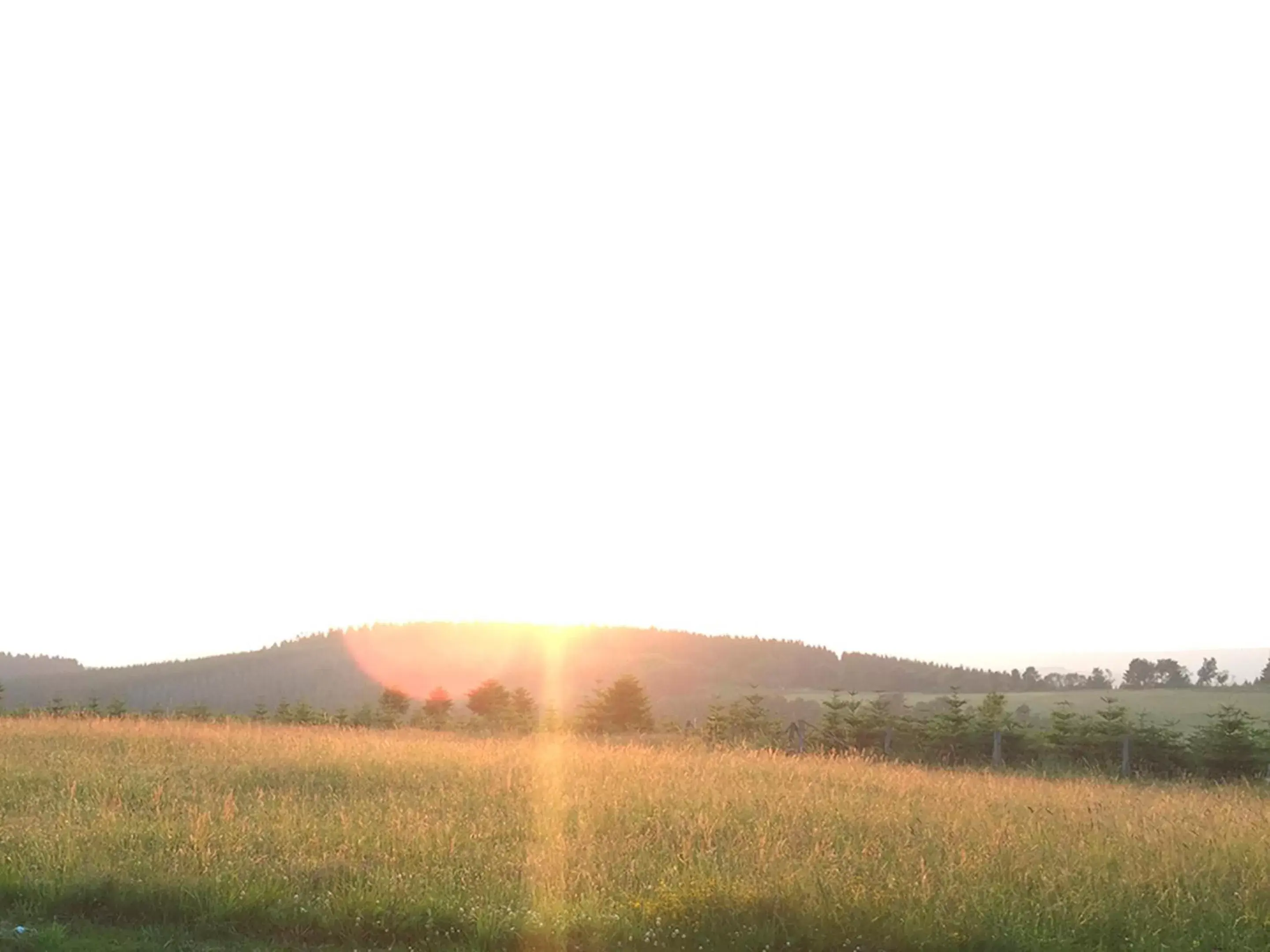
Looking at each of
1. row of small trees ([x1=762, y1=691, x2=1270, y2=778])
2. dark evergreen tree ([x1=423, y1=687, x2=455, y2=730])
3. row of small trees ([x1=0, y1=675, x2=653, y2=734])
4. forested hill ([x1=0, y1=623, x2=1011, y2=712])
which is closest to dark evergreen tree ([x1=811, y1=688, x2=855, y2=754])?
row of small trees ([x1=762, y1=691, x2=1270, y2=778])

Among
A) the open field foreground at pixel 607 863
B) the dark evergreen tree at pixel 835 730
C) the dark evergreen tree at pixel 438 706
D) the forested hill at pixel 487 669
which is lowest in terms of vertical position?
the forested hill at pixel 487 669

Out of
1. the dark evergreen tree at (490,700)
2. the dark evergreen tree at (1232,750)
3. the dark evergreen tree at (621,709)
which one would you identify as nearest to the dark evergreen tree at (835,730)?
the dark evergreen tree at (621,709)

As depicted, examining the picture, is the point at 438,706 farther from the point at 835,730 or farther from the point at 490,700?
the point at 835,730

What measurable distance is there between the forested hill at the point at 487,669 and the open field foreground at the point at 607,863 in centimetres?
9201

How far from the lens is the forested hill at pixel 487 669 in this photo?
385 feet

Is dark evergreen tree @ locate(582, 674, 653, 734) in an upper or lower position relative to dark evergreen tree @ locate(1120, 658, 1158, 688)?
upper

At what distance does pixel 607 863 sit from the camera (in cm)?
928

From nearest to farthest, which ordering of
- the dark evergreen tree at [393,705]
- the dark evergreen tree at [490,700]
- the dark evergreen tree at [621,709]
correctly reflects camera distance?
1. the dark evergreen tree at [393,705]
2. the dark evergreen tree at [621,709]
3. the dark evergreen tree at [490,700]

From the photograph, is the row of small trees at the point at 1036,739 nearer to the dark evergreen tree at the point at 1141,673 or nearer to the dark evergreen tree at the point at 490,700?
the dark evergreen tree at the point at 490,700

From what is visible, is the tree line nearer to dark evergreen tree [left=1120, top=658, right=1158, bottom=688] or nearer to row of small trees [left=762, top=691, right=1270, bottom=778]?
row of small trees [left=762, top=691, right=1270, bottom=778]

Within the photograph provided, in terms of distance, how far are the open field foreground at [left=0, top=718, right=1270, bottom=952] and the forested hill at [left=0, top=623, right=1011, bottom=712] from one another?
92.0 metres

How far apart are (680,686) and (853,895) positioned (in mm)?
112821

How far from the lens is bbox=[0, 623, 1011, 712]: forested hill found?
117312mm

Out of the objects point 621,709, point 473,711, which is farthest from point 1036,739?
point 473,711
